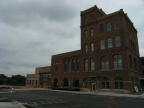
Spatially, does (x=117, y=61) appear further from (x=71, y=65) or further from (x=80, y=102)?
(x=80, y=102)

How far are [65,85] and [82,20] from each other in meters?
22.0

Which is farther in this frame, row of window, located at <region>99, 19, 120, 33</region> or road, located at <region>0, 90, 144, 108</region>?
row of window, located at <region>99, 19, 120, 33</region>

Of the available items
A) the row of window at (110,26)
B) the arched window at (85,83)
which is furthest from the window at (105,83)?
the row of window at (110,26)

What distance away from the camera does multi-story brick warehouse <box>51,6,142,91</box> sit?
43.8 metres

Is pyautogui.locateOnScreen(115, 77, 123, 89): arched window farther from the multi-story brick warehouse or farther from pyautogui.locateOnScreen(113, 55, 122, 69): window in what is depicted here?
pyautogui.locateOnScreen(113, 55, 122, 69): window

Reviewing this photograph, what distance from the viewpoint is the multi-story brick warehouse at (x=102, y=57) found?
144ft

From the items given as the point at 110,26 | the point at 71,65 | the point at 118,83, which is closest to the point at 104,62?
the point at 118,83

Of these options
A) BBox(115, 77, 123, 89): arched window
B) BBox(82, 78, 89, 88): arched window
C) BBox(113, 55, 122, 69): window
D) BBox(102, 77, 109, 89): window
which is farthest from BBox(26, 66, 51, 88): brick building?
BBox(115, 77, 123, 89): arched window

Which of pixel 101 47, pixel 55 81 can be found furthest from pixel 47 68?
pixel 101 47

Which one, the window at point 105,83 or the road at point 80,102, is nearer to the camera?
the road at point 80,102

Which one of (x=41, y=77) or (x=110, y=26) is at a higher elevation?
(x=110, y=26)

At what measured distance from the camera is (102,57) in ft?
158

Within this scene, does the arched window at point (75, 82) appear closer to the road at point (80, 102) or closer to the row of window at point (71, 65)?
the row of window at point (71, 65)

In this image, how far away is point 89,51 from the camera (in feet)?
170
